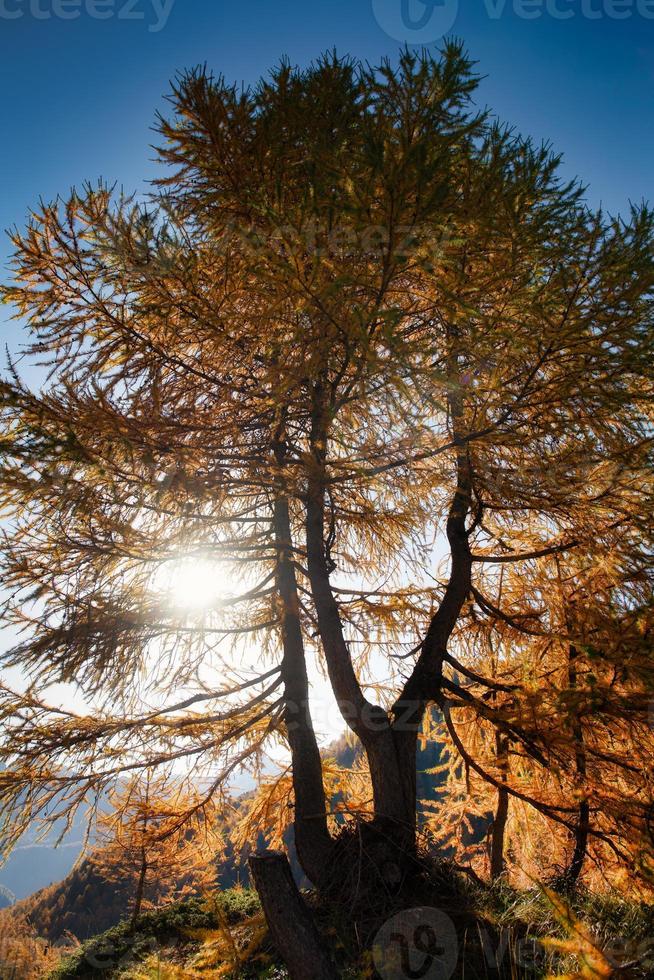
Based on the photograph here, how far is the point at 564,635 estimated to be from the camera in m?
3.94

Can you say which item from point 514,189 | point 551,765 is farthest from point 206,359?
point 551,765

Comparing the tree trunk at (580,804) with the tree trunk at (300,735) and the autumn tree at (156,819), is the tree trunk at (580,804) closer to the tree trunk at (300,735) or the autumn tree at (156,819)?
the tree trunk at (300,735)

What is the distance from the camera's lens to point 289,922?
2.84 meters

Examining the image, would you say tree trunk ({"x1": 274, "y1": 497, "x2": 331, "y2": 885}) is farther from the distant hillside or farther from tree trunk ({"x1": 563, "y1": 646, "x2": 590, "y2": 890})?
the distant hillside

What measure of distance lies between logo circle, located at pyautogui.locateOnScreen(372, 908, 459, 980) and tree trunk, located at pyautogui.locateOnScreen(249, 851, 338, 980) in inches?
16.8

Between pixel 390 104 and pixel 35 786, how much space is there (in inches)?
232

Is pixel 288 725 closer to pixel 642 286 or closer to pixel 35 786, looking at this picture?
pixel 35 786

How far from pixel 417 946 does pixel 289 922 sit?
1.04 meters

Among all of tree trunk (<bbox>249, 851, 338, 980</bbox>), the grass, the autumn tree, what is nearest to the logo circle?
the grass

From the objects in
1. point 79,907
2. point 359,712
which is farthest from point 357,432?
point 79,907

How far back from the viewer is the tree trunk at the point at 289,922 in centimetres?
276

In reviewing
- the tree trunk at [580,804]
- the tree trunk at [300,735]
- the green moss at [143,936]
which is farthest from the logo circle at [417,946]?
the green moss at [143,936]

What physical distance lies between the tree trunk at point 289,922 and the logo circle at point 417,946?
0.43 meters

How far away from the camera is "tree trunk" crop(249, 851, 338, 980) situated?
276cm
